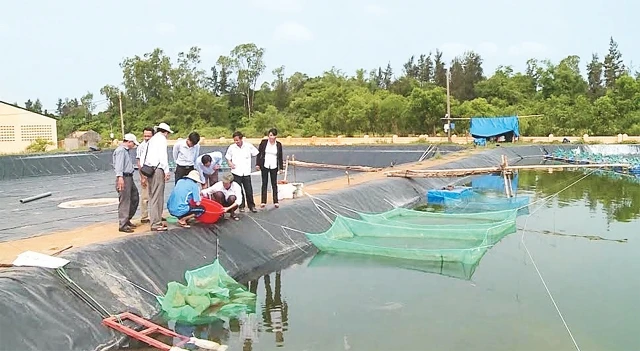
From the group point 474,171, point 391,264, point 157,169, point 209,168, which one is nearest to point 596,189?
point 474,171

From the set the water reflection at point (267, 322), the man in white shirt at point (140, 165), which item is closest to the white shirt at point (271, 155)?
the man in white shirt at point (140, 165)

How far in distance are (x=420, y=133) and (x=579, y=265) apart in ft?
110

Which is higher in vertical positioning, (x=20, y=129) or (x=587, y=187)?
(x=20, y=129)

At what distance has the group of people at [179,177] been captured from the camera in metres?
8.65

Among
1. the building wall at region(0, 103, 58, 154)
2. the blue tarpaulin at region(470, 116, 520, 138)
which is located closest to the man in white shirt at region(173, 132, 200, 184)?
the blue tarpaulin at region(470, 116, 520, 138)

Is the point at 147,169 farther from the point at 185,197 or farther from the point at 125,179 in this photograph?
the point at 185,197

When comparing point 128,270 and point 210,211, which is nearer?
point 128,270

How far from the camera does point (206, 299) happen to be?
7418mm

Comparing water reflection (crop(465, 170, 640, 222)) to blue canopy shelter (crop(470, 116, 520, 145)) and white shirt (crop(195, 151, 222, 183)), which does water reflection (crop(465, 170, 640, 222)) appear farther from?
blue canopy shelter (crop(470, 116, 520, 145))

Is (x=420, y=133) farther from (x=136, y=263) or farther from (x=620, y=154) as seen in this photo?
Result: (x=136, y=263)

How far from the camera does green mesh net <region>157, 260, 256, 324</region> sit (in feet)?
23.6

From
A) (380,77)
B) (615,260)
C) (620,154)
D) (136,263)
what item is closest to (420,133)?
(620,154)

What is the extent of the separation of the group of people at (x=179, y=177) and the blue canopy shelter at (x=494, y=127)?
27.1m

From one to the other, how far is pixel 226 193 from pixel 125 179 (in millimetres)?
1852
